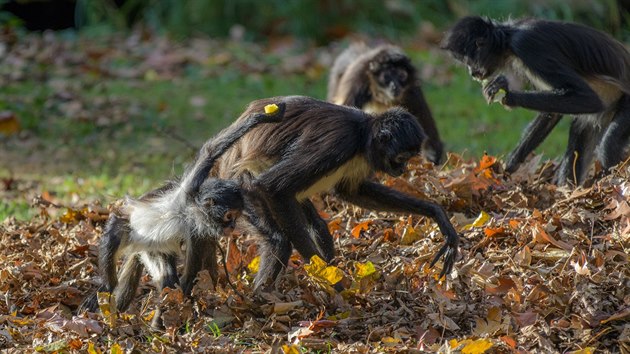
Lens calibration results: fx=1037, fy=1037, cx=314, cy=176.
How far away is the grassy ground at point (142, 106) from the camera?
9.93m

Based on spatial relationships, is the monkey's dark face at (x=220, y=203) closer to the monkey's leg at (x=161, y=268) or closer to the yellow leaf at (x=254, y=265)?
the monkey's leg at (x=161, y=268)

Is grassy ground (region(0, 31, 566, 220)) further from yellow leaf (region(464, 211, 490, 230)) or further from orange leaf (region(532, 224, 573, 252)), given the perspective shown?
orange leaf (region(532, 224, 573, 252))

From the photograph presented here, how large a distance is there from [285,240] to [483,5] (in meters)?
10.7

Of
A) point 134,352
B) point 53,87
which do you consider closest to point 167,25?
point 53,87

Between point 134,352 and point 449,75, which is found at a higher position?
point 134,352

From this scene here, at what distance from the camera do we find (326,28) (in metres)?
16.0

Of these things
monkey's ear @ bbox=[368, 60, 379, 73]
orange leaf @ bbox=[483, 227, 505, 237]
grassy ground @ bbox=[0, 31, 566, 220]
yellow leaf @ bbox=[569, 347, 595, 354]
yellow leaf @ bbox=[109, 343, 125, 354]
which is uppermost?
yellow leaf @ bbox=[569, 347, 595, 354]

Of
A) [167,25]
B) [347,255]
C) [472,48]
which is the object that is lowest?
[167,25]

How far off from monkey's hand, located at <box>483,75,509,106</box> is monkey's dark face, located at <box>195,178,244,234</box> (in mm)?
2331

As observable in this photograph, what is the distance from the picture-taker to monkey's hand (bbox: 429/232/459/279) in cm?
578

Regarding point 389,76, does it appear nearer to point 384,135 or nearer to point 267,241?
point 384,135

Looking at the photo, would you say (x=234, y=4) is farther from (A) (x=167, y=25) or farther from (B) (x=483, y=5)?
(B) (x=483, y=5)

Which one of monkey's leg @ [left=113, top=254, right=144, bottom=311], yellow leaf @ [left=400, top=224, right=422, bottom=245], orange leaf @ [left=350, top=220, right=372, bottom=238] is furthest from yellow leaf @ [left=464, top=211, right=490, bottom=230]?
monkey's leg @ [left=113, top=254, right=144, bottom=311]

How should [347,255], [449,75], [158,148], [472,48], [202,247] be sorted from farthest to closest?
1. [449,75]
2. [158,148]
3. [472,48]
4. [347,255]
5. [202,247]
